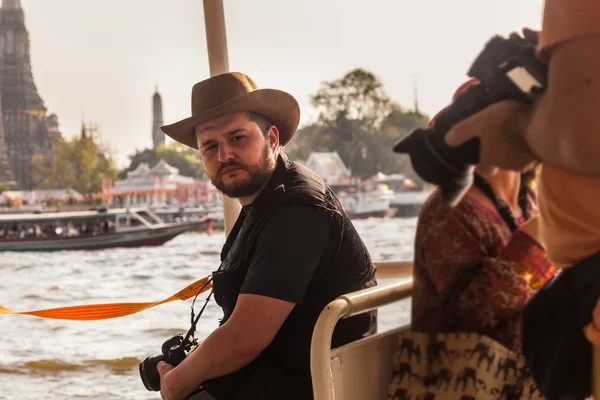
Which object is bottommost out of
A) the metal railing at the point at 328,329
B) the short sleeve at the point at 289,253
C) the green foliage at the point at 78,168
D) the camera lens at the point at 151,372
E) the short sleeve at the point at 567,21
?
the camera lens at the point at 151,372

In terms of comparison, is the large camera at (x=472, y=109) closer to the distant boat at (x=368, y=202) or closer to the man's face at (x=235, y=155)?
the man's face at (x=235, y=155)

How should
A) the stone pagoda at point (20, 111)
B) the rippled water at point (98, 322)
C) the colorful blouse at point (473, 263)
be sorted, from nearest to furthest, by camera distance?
the colorful blouse at point (473, 263), the rippled water at point (98, 322), the stone pagoda at point (20, 111)

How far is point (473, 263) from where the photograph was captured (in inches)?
38.5

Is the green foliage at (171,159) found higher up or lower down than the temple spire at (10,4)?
lower down

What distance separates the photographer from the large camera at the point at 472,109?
26.6 inches

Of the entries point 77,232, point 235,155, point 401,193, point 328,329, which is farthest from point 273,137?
point 401,193

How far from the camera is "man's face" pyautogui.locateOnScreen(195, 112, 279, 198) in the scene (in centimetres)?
158

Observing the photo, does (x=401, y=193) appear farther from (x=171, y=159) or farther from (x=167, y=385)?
(x=167, y=385)

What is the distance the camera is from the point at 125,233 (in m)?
26.5

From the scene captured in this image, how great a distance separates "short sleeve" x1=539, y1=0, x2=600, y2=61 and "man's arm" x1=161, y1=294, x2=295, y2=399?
85 centimetres

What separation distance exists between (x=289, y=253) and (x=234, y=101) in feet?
1.13

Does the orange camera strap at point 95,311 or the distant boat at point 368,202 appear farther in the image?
the distant boat at point 368,202

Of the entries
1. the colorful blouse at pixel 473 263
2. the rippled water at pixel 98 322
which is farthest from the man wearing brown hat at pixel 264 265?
the colorful blouse at pixel 473 263

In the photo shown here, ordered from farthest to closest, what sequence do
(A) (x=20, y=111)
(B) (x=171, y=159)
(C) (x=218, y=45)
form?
(A) (x=20, y=111)
(B) (x=171, y=159)
(C) (x=218, y=45)
